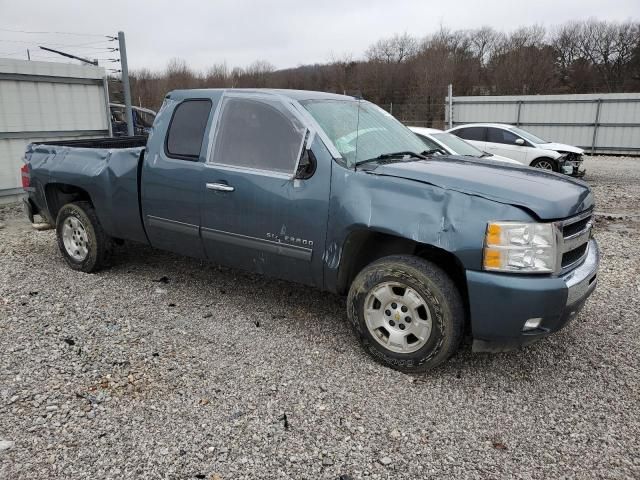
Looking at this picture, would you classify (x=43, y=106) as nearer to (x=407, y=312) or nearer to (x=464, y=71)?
(x=407, y=312)

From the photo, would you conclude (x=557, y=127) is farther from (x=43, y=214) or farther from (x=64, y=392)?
(x=64, y=392)

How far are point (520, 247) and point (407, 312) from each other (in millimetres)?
846

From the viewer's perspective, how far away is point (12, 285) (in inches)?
205

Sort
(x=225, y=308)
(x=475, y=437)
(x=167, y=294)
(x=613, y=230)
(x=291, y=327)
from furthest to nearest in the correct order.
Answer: (x=613, y=230)
(x=167, y=294)
(x=225, y=308)
(x=291, y=327)
(x=475, y=437)

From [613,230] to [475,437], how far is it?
20.0 feet

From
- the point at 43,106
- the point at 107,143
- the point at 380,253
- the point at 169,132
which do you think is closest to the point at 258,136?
the point at 169,132

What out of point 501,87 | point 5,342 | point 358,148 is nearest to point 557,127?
point 501,87

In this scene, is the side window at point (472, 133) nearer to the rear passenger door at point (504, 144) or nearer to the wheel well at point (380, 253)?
the rear passenger door at point (504, 144)

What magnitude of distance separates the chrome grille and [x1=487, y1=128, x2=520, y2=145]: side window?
10499 millimetres

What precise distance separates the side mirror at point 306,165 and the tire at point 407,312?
0.80 metres

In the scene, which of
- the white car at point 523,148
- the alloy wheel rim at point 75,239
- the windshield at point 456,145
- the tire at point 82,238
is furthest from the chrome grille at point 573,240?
the white car at point 523,148

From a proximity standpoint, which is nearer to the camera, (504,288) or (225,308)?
(504,288)

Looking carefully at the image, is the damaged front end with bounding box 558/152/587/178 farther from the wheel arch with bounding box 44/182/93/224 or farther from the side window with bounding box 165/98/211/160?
the wheel arch with bounding box 44/182/93/224

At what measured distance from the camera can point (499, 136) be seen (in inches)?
536
